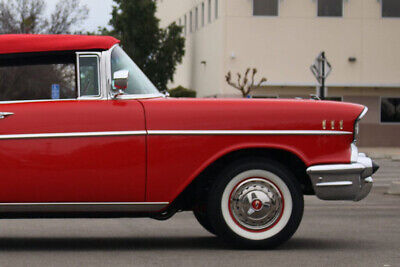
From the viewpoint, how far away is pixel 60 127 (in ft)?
27.3

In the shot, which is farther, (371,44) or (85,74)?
(371,44)

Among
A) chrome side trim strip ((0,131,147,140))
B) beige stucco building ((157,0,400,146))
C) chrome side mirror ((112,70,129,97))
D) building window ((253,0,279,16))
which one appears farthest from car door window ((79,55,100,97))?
building window ((253,0,279,16))

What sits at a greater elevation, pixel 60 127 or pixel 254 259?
pixel 60 127

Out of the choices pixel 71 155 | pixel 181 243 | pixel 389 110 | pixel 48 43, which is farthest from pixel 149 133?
pixel 389 110

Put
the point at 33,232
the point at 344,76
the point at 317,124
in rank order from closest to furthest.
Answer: the point at 317,124 → the point at 33,232 → the point at 344,76

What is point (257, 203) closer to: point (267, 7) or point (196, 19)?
point (267, 7)

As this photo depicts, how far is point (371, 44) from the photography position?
46.9 m

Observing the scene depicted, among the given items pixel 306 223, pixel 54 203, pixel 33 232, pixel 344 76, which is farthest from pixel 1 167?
pixel 344 76

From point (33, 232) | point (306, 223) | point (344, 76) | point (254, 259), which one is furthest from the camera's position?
point (344, 76)

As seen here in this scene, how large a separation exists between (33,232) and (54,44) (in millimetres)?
2487

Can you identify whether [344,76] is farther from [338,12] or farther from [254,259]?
[254,259]

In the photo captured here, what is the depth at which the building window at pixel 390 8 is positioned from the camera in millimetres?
47062

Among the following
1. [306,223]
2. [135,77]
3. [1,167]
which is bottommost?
[306,223]

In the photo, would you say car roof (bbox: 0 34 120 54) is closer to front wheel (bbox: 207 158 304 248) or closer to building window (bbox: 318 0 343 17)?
front wheel (bbox: 207 158 304 248)
